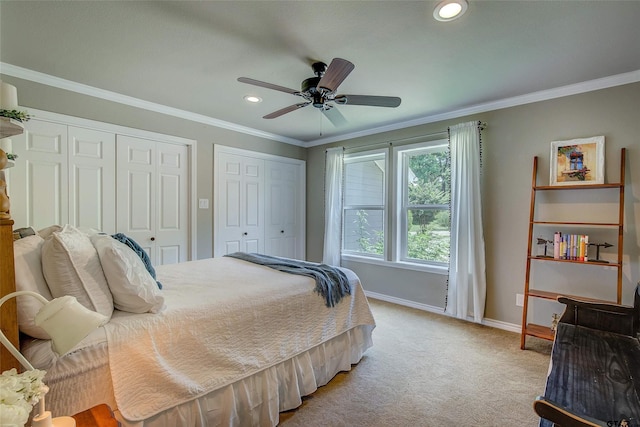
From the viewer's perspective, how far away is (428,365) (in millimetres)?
2432

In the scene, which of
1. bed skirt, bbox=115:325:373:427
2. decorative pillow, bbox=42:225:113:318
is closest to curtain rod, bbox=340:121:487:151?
bed skirt, bbox=115:325:373:427

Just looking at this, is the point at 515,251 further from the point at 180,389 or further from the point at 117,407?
the point at 117,407

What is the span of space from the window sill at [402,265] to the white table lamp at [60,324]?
140 inches

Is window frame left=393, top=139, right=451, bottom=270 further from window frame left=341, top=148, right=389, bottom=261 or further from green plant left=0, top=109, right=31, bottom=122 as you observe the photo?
green plant left=0, top=109, right=31, bottom=122

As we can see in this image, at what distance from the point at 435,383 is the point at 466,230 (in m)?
1.73

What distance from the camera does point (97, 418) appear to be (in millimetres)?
974

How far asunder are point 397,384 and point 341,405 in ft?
1.60

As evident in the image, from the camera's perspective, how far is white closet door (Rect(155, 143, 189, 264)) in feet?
11.3

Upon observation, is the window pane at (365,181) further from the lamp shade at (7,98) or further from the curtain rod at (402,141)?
the lamp shade at (7,98)

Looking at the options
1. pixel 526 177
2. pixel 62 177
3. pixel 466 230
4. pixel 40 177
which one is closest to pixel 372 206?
pixel 466 230

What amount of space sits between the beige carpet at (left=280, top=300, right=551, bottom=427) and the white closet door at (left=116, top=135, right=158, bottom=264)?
251cm

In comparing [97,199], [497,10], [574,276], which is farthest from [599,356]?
[97,199]

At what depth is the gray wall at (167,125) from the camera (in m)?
2.62

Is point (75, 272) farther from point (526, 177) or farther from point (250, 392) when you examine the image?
point (526, 177)
